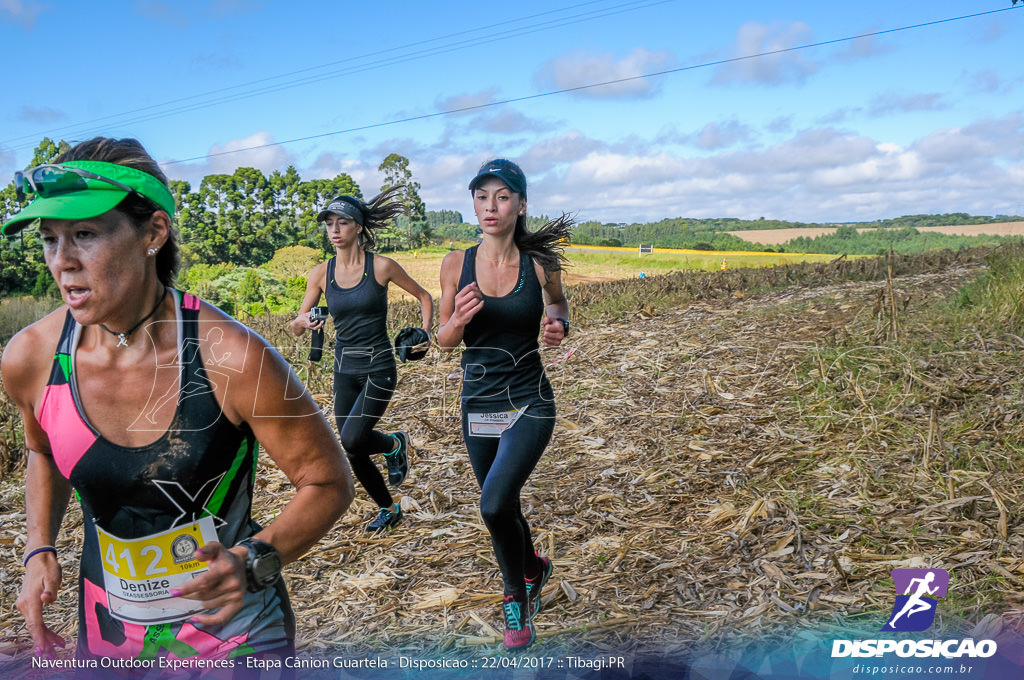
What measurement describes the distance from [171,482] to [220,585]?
12.6 inches

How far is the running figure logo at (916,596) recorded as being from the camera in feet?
13.0

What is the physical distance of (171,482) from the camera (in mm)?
1883

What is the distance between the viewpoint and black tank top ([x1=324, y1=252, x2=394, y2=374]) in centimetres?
563

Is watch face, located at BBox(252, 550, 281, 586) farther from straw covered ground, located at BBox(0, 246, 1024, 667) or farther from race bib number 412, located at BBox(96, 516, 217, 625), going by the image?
straw covered ground, located at BBox(0, 246, 1024, 667)

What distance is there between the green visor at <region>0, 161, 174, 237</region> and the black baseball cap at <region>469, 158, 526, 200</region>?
231 cm

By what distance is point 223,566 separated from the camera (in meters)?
1.70

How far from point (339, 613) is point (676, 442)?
3.37m

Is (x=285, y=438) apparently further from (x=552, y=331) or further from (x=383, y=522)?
(x=383, y=522)

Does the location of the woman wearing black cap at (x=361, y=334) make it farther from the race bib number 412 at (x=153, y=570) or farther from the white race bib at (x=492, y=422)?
the race bib number 412 at (x=153, y=570)

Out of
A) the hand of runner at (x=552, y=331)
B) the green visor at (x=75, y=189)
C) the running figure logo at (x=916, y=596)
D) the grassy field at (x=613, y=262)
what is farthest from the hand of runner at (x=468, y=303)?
the grassy field at (x=613, y=262)

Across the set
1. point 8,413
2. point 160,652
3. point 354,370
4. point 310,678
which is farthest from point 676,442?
point 8,413

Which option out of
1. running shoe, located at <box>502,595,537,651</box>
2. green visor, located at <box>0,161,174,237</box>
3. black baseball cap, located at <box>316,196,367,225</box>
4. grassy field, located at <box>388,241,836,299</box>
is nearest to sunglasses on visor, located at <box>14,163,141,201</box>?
green visor, located at <box>0,161,174,237</box>

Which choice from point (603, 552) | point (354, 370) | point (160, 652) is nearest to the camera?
point (160, 652)

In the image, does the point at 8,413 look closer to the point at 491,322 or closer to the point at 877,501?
the point at 491,322
